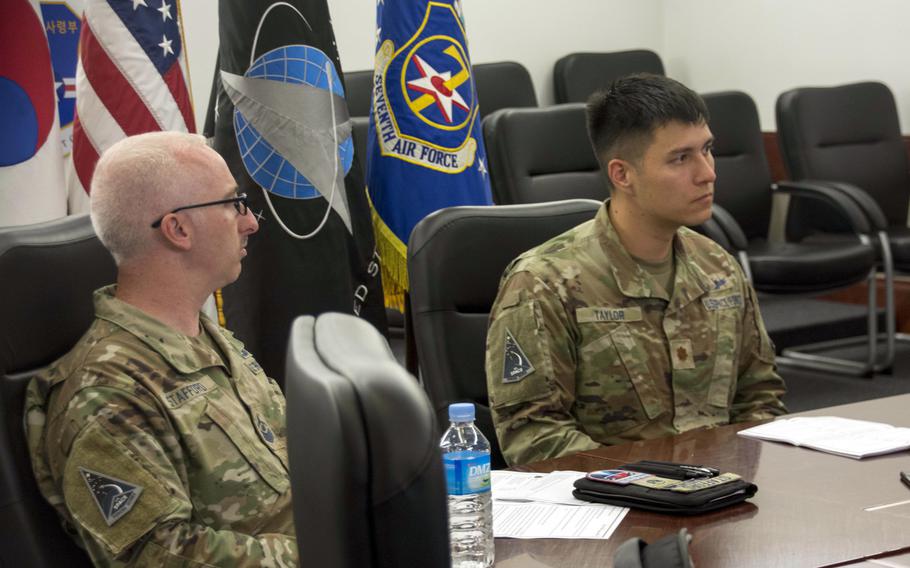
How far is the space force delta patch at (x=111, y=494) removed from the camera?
1331mm

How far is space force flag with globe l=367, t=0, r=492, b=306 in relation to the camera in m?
3.35

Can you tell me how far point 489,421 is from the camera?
2217mm

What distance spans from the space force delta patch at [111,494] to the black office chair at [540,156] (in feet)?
9.47

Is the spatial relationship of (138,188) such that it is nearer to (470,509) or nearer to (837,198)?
(470,509)

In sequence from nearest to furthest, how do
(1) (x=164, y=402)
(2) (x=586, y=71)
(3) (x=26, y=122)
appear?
(1) (x=164, y=402), (3) (x=26, y=122), (2) (x=586, y=71)

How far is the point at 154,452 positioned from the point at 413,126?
212 cm

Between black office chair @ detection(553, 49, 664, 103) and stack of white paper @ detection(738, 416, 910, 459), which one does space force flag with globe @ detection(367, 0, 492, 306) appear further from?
black office chair @ detection(553, 49, 664, 103)

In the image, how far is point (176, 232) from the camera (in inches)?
63.0

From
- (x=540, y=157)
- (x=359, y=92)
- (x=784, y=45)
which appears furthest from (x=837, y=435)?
(x=784, y=45)

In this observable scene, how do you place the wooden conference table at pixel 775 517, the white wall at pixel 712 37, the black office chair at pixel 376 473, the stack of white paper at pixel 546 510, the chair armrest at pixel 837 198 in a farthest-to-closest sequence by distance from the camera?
1. the white wall at pixel 712 37
2. the chair armrest at pixel 837 198
3. the stack of white paper at pixel 546 510
4. the wooden conference table at pixel 775 517
5. the black office chair at pixel 376 473

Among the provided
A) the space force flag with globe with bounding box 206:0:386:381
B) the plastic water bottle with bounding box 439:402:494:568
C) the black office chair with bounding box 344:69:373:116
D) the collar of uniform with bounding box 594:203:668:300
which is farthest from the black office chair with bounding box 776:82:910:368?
the plastic water bottle with bounding box 439:402:494:568

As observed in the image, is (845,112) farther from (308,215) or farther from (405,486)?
(405,486)

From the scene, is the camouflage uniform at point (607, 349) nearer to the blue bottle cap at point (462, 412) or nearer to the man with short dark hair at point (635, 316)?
the man with short dark hair at point (635, 316)

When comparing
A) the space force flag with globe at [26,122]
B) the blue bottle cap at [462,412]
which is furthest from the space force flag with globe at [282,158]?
the blue bottle cap at [462,412]
